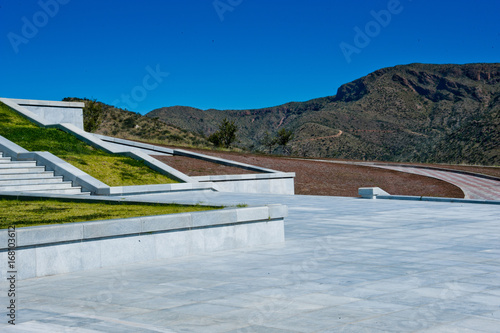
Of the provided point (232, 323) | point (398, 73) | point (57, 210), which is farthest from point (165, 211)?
point (398, 73)

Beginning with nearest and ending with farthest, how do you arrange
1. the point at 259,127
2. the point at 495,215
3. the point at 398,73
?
1. the point at 495,215
2. the point at 398,73
3. the point at 259,127

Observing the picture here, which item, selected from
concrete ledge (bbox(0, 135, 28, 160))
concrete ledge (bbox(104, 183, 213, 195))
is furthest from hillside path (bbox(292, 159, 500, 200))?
concrete ledge (bbox(0, 135, 28, 160))

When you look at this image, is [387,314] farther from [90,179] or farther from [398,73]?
[398,73]

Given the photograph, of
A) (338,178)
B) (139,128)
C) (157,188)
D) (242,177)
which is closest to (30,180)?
(157,188)

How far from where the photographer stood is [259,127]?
14088cm

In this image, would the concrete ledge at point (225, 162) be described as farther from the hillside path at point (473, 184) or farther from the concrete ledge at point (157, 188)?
the hillside path at point (473, 184)

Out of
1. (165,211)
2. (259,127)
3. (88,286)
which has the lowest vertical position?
(88,286)

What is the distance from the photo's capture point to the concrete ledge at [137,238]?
661 cm

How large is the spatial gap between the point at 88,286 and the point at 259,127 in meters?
135

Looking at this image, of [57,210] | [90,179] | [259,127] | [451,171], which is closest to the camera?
[57,210]

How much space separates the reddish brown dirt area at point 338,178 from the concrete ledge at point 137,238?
13.6 meters

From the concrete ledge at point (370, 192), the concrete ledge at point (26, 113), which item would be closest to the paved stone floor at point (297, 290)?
the concrete ledge at point (370, 192)

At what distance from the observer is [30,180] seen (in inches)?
651

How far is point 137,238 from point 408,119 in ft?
292
